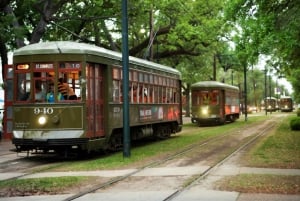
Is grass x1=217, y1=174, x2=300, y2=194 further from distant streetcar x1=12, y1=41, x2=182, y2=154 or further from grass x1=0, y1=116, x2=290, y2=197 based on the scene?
distant streetcar x1=12, y1=41, x2=182, y2=154

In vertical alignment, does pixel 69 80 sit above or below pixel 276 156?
above

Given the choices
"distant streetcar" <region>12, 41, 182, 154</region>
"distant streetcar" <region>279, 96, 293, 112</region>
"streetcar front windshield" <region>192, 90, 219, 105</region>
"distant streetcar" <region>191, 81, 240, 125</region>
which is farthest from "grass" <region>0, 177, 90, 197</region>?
"distant streetcar" <region>279, 96, 293, 112</region>

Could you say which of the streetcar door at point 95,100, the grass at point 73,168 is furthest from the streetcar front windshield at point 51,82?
the grass at point 73,168

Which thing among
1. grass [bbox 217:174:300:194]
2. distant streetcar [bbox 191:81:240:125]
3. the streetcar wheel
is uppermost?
distant streetcar [bbox 191:81:240:125]

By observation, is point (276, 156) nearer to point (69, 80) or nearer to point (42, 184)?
point (69, 80)

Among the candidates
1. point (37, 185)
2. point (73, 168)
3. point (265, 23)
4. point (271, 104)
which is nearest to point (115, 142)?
point (73, 168)

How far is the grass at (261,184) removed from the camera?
433 inches

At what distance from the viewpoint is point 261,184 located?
11.7 metres

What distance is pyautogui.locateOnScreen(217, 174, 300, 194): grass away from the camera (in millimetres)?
10989

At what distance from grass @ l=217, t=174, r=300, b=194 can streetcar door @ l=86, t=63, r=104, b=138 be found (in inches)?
252

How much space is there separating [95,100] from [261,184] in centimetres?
816

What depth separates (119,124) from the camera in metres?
20.4

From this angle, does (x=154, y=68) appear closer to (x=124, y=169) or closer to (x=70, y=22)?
(x=124, y=169)

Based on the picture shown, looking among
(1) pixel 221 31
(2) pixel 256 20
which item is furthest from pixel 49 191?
(1) pixel 221 31
